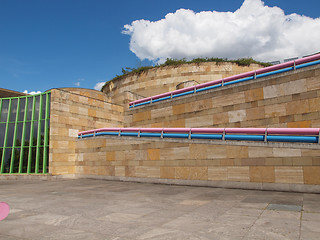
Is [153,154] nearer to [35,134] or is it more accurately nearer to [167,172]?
[167,172]

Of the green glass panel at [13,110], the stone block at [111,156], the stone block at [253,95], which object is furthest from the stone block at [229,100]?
the green glass panel at [13,110]

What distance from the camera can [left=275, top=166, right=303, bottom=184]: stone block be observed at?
10.6 metres

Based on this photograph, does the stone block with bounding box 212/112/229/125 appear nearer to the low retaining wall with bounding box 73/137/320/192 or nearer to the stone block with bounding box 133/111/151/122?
the low retaining wall with bounding box 73/137/320/192

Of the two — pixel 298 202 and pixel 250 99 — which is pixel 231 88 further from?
pixel 298 202

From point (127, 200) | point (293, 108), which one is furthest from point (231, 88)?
point (127, 200)

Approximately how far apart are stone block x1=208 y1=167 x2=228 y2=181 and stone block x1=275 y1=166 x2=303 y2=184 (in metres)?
2.50

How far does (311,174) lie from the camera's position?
10.3 meters

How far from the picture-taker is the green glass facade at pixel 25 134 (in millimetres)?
20781

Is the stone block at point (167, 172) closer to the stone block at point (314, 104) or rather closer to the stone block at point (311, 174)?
the stone block at point (311, 174)

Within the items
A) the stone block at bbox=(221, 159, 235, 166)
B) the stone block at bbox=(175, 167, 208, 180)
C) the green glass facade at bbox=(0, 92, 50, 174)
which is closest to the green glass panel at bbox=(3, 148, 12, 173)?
the green glass facade at bbox=(0, 92, 50, 174)

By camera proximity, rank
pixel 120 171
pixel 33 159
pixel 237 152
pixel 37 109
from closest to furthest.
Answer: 1. pixel 237 152
2. pixel 120 171
3. pixel 33 159
4. pixel 37 109

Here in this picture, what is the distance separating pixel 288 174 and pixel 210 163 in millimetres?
3876

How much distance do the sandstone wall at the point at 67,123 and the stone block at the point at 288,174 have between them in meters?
16.8

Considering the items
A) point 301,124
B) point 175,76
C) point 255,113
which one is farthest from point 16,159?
point 301,124
